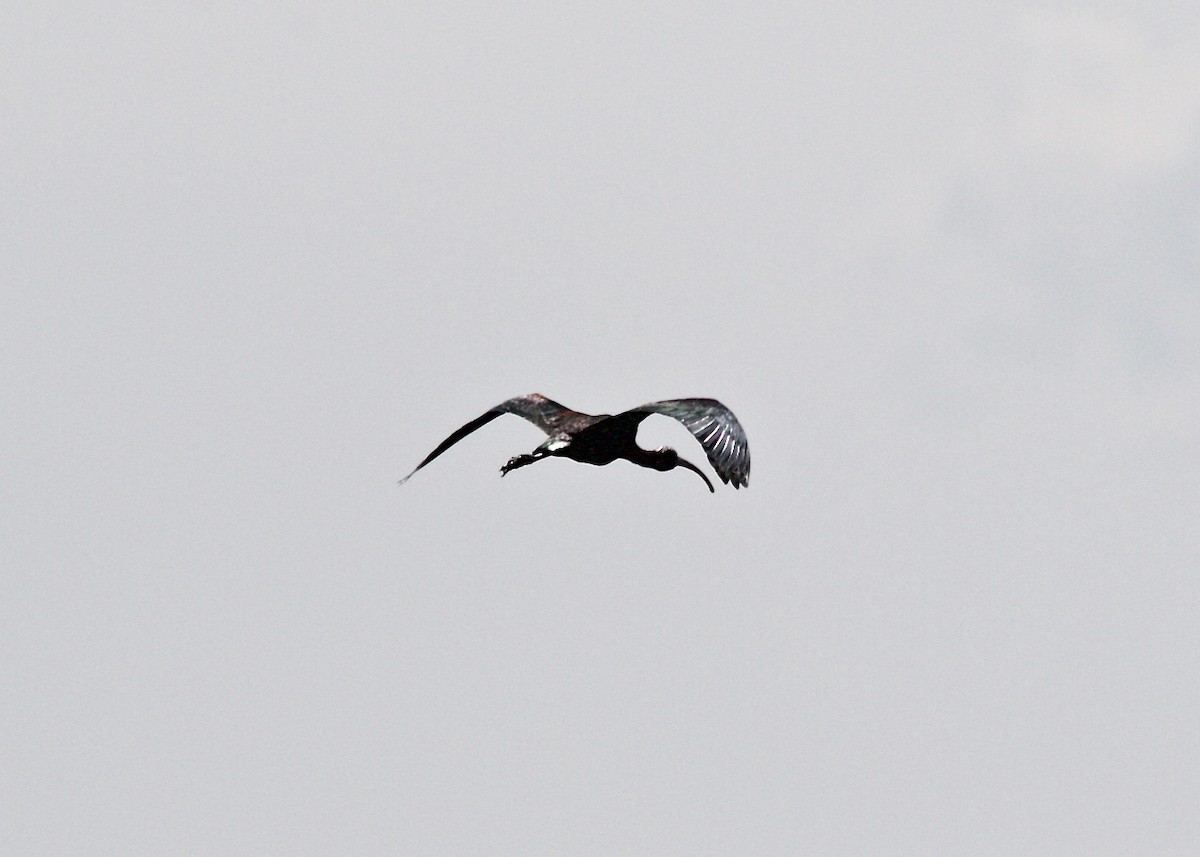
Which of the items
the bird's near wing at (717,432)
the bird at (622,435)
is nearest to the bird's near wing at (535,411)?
the bird at (622,435)

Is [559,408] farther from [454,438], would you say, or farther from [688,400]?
[688,400]

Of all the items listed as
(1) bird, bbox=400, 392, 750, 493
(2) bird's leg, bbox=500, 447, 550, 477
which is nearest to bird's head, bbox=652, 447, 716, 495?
(1) bird, bbox=400, 392, 750, 493

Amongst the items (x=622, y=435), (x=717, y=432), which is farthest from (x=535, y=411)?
(x=717, y=432)

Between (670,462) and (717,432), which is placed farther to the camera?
(670,462)

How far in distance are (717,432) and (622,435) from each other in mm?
4184

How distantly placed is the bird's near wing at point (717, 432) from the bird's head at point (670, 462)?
3.78 m

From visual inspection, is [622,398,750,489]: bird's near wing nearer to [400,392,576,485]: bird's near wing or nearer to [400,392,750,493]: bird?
[400,392,750,493]: bird

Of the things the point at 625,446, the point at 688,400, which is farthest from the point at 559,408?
the point at 688,400

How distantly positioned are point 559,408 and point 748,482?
6658mm

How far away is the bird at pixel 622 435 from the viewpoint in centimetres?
2722

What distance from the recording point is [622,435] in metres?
31.5

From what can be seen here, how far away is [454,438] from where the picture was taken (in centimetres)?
3116

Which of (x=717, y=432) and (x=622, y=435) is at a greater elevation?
(x=622, y=435)

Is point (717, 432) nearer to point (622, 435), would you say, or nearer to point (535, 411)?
point (622, 435)
